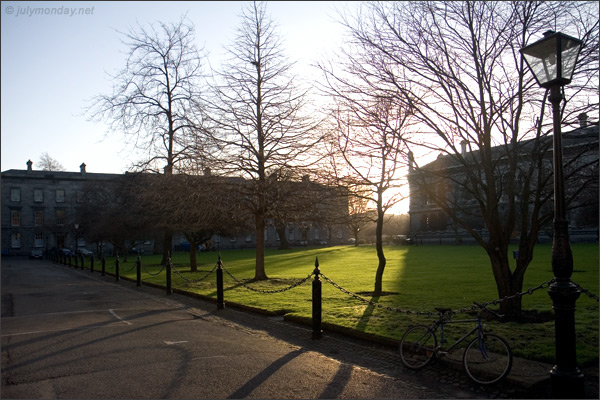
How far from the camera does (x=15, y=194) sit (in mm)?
79188

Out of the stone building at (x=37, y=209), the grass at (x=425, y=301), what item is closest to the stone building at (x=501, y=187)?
the grass at (x=425, y=301)

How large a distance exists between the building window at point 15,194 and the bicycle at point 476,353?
8587 centimetres

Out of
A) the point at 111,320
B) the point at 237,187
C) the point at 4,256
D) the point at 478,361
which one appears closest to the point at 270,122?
the point at 237,187

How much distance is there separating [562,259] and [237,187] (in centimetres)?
1503

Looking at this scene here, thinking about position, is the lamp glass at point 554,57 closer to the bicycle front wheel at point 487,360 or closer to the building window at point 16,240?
the bicycle front wheel at point 487,360

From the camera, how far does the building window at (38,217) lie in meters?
79.9

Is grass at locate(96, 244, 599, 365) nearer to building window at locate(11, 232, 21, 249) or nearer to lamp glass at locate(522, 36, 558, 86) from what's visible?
lamp glass at locate(522, 36, 558, 86)

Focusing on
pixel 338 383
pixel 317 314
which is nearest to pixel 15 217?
pixel 317 314

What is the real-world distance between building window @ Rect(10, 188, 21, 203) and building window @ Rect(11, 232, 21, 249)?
559 centimetres

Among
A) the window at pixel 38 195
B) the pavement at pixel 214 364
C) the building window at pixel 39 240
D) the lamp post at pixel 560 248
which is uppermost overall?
the window at pixel 38 195

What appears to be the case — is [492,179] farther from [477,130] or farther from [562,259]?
[562,259]

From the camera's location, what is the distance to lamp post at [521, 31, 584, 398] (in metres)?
5.34

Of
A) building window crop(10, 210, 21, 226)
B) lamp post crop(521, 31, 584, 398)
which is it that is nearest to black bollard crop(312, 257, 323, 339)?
lamp post crop(521, 31, 584, 398)

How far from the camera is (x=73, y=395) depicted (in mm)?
5781
